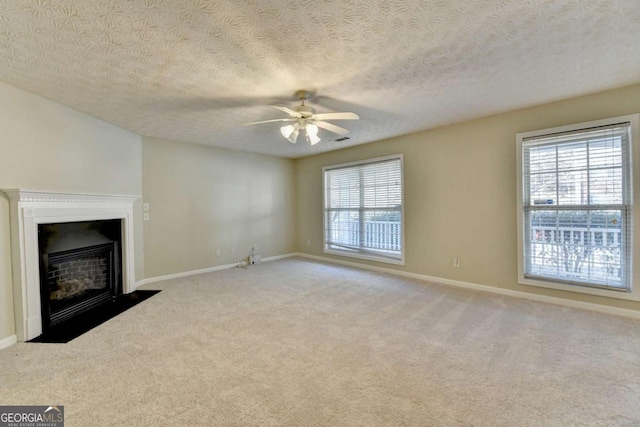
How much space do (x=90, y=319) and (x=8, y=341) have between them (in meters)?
0.62

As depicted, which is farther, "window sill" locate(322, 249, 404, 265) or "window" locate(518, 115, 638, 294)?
"window sill" locate(322, 249, 404, 265)

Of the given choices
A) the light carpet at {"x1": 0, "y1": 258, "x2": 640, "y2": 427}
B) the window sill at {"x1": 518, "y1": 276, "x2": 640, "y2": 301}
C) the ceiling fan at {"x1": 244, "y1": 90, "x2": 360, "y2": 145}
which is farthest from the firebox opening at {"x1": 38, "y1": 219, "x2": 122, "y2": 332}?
the window sill at {"x1": 518, "y1": 276, "x2": 640, "y2": 301}

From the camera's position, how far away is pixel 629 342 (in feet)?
7.70

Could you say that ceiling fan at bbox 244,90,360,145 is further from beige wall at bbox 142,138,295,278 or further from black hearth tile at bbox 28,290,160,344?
black hearth tile at bbox 28,290,160,344

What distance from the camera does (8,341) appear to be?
2.44 meters

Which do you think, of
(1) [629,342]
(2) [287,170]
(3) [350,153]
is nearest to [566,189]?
(1) [629,342]

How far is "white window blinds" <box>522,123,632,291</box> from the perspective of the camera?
2904mm

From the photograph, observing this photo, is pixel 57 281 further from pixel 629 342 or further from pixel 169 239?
pixel 629 342

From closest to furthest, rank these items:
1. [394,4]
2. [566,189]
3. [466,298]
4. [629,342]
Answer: [394,4] < [629,342] < [566,189] < [466,298]

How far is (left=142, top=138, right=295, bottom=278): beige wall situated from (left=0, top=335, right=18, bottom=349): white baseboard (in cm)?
198

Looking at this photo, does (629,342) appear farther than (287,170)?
No

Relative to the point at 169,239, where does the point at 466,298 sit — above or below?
below

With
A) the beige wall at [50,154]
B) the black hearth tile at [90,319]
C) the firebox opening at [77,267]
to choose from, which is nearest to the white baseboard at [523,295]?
the black hearth tile at [90,319]

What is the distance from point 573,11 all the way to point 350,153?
4.00m
